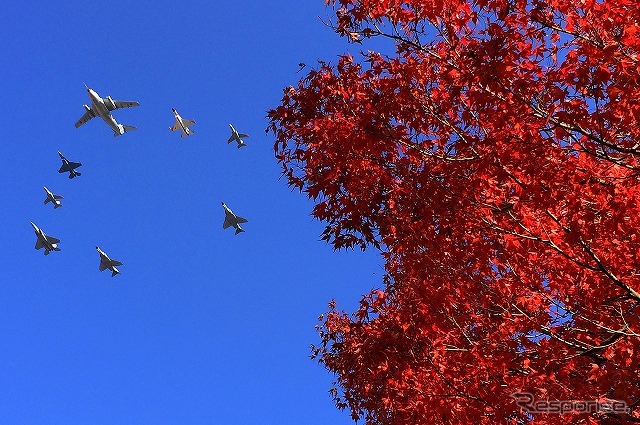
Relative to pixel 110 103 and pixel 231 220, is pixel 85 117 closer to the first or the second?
pixel 110 103

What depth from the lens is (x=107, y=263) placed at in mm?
48062

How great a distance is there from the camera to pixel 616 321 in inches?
256

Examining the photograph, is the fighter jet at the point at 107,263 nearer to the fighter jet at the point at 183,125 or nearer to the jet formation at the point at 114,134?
the jet formation at the point at 114,134

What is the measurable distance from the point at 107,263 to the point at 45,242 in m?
6.29

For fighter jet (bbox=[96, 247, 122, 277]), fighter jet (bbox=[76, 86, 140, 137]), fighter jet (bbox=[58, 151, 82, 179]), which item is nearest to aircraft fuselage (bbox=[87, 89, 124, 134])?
fighter jet (bbox=[76, 86, 140, 137])

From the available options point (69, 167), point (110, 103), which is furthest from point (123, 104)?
point (69, 167)

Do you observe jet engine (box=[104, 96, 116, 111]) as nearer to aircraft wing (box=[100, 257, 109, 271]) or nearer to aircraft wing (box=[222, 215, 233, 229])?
aircraft wing (box=[222, 215, 233, 229])

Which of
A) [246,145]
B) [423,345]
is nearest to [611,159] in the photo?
[423,345]

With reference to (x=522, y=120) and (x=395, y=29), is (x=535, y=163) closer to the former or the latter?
(x=522, y=120)

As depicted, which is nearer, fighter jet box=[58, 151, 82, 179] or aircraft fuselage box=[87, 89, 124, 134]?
aircraft fuselage box=[87, 89, 124, 134]

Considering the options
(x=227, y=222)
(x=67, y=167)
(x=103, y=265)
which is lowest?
(x=103, y=265)

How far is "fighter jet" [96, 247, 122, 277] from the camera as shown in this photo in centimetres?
4728

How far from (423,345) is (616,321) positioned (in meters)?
3.21

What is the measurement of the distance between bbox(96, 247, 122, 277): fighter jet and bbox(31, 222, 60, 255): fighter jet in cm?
502
